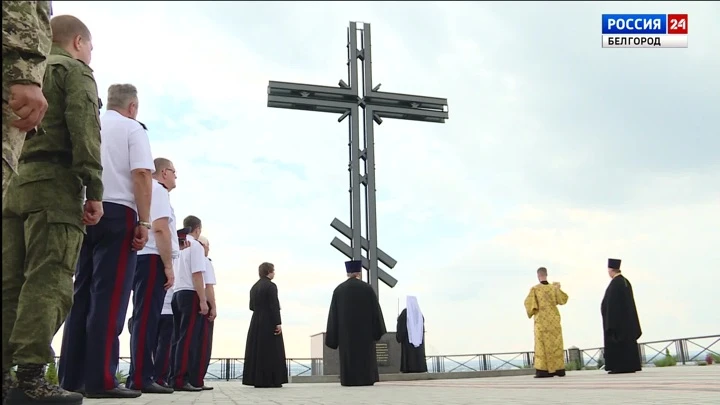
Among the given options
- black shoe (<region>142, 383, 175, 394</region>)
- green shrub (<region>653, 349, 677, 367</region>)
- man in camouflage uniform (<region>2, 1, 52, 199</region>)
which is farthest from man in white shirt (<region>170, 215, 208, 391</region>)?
green shrub (<region>653, 349, 677, 367</region>)

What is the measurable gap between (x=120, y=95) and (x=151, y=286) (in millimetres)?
1610

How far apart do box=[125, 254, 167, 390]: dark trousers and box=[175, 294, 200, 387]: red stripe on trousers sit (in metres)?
1.58

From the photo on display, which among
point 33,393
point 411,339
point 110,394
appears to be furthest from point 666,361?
point 33,393

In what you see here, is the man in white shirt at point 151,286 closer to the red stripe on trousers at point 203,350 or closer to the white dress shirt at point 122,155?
the white dress shirt at point 122,155

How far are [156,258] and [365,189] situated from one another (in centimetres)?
1051

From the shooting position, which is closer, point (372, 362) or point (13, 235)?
point (13, 235)

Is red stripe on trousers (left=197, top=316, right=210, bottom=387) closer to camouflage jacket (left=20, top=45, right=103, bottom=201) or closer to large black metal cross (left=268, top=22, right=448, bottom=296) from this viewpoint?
camouflage jacket (left=20, top=45, right=103, bottom=201)

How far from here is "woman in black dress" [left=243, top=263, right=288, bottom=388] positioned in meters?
9.55

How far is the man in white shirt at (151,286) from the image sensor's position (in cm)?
525

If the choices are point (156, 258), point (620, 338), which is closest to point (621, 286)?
point (620, 338)

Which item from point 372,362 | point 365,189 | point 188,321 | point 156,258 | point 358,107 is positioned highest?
point 358,107

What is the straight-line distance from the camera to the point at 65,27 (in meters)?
3.81

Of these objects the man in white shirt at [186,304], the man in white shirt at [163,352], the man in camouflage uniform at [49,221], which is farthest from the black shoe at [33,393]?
the man in white shirt at [186,304]

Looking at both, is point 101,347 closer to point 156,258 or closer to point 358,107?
point 156,258
